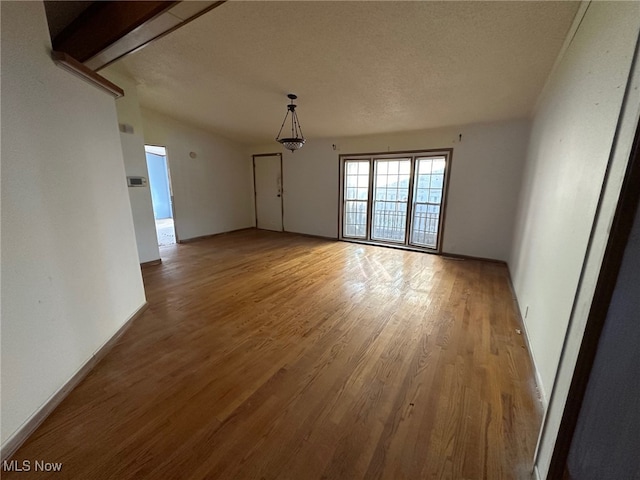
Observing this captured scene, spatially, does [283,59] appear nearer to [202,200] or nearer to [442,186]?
[442,186]

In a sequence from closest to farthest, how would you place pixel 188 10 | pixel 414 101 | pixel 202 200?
pixel 188 10
pixel 414 101
pixel 202 200

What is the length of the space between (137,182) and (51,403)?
10.6ft

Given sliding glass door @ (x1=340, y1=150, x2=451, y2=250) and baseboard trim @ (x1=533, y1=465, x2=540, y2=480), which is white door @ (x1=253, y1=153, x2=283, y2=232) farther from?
baseboard trim @ (x1=533, y1=465, x2=540, y2=480)

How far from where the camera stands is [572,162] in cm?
150

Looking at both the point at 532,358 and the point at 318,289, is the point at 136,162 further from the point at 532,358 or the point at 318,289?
the point at 532,358

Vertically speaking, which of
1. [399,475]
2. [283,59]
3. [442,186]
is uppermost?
[283,59]

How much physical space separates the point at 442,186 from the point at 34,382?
5.34m

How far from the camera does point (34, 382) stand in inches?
52.1

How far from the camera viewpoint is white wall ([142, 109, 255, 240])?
4914mm

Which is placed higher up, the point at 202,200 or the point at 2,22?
the point at 2,22

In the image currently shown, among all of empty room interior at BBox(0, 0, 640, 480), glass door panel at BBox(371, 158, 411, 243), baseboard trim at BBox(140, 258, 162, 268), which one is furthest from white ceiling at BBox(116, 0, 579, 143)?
baseboard trim at BBox(140, 258, 162, 268)

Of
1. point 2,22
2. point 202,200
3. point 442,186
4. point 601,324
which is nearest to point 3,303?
point 2,22

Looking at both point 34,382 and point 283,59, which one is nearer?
point 34,382

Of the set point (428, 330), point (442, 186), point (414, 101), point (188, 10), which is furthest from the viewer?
point (442, 186)
